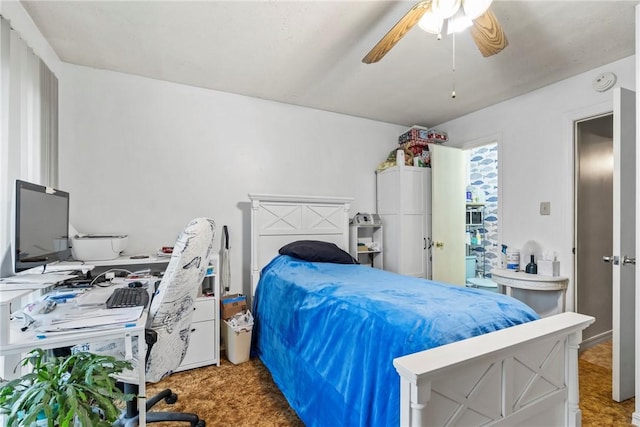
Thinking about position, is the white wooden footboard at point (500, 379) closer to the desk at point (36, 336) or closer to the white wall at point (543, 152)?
the desk at point (36, 336)

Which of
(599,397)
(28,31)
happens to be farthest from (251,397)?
(28,31)

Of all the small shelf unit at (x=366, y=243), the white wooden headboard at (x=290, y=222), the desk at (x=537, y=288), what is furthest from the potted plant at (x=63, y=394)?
the desk at (x=537, y=288)

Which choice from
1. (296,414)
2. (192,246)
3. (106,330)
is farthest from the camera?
(296,414)

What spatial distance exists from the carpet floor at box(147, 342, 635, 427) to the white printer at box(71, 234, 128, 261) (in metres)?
1.05

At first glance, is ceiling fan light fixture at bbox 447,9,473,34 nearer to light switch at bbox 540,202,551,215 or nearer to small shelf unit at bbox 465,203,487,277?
light switch at bbox 540,202,551,215

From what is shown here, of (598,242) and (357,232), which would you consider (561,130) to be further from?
(357,232)

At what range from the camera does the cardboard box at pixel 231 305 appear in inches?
109

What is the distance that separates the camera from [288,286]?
2.27 meters

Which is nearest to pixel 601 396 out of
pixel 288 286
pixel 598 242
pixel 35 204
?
pixel 598 242

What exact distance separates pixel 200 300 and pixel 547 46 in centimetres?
332

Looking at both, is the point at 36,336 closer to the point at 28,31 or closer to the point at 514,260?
the point at 28,31

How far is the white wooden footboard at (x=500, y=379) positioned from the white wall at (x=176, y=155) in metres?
2.39

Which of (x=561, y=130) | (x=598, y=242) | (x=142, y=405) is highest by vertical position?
(x=561, y=130)

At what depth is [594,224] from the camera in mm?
3023
